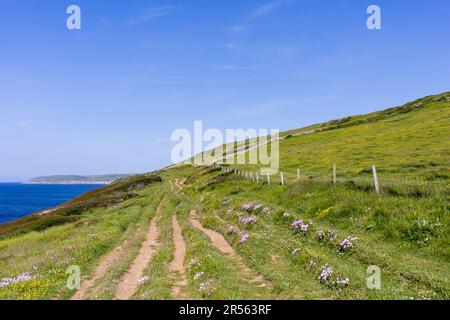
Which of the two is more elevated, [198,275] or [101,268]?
[198,275]

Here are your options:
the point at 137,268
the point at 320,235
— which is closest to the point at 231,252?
the point at 320,235

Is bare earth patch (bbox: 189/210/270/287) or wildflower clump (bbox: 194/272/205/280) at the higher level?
wildflower clump (bbox: 194/272/205/280)

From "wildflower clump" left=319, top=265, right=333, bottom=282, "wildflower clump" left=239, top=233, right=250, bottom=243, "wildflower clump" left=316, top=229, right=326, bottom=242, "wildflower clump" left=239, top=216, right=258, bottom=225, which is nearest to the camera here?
"wildflower clump" left=319, top=265, right=333, bottom=282

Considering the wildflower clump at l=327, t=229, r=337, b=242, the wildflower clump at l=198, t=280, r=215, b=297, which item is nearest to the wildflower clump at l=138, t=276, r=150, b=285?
the wildflower clump at l=198, t=280, r=215, b=297

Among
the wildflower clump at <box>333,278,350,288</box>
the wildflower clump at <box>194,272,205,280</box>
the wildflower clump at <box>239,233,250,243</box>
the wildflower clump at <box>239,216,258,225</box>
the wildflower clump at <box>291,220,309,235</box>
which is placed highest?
the wildflower clump at <box>291,220,309,235</box>

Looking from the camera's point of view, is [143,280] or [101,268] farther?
[101,268]

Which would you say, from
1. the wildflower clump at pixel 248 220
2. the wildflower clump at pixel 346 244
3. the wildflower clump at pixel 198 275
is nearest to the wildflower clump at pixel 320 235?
the wildflower clump at pixel 346 244

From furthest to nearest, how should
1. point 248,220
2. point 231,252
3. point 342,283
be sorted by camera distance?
point 248,220 → point 231,252 → point 342,283

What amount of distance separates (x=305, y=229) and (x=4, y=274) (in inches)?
635

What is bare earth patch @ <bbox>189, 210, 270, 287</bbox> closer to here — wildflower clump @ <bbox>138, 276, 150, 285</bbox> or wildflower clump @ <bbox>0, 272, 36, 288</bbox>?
wildflower clump @ <bbox>138, 276, 150, 285</bbox>

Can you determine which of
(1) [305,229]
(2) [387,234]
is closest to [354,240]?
(2) [387,234]

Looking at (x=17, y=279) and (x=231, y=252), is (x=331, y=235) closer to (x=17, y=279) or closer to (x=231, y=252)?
(x=231, y=252)

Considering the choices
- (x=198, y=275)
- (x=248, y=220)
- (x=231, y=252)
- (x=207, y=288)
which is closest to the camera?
(x=207, y=288)
